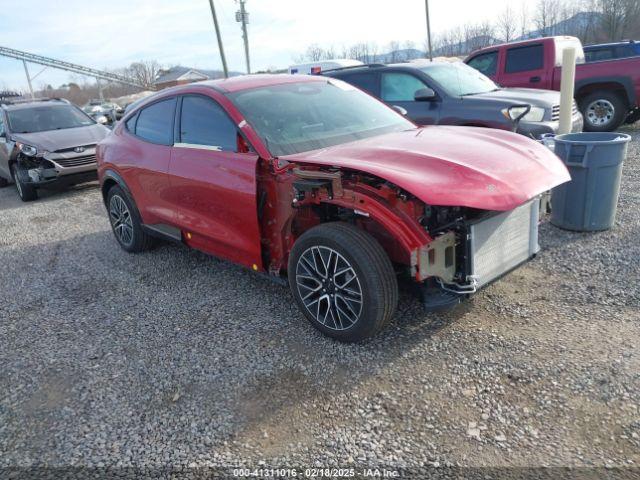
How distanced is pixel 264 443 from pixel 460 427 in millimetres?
1008

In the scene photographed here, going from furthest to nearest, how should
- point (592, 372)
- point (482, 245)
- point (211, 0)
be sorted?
point (211, 0) → point (482, 245) → point (592, 372)

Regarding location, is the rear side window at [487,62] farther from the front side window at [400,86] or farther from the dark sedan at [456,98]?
the front side window at [400,86]

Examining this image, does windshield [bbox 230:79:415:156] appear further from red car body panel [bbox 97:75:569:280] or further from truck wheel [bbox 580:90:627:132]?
truck wheel [bbox 580:90:627:132]

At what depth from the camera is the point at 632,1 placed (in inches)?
1556

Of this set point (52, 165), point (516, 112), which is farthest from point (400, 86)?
point (52, 165)

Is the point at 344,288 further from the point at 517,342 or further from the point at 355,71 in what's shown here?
the point at 355,71

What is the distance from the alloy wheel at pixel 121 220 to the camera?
5488mm

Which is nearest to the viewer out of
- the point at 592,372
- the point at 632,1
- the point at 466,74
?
the point at 592,372

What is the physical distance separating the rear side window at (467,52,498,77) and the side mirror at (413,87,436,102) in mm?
4240

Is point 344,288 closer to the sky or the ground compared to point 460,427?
closer to the sky

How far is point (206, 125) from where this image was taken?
408cm

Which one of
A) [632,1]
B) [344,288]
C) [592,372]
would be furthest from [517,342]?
[632,1]

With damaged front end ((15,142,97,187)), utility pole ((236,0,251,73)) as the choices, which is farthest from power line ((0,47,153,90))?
damaged front end ((15,142,97,187))

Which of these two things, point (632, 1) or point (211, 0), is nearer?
point (211, 0)
